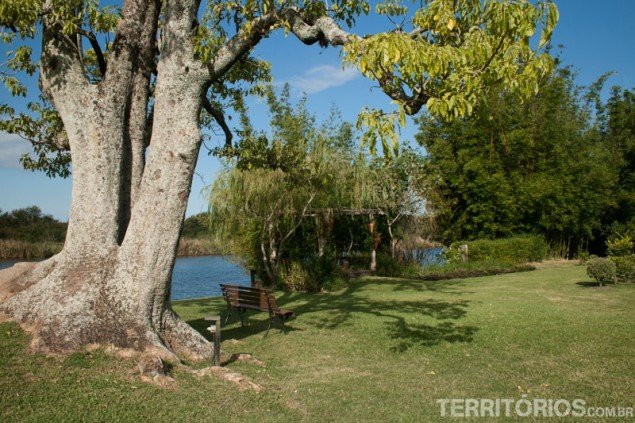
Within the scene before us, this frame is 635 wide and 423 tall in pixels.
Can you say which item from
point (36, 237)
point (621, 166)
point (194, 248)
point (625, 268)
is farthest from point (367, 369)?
point (36, 237)

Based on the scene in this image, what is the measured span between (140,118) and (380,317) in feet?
20.6

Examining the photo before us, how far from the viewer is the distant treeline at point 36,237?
105ft

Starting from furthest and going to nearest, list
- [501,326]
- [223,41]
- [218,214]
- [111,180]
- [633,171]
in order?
[633,171] < [218,214] < [501,326] < [223,41] < [111,180]

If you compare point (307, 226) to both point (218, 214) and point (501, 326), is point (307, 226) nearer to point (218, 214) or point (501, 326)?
point (218, 214)

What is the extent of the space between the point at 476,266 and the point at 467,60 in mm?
18051

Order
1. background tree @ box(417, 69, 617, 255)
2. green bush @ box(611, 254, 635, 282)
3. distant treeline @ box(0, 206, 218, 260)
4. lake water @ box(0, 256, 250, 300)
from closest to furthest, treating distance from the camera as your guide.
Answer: green bush @ box(611, 254, 635, 282) → lake water @ box(0, 256, 250, 300) → background tree @ box(417, 69, 617, 255) → distant treeline @ box(0, 206, 218, 260)

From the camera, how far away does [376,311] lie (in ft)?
38.6

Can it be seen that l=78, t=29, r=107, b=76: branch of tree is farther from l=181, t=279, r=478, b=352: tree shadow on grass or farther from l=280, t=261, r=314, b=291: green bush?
l=280, t=261, r=314, b=291: green bush

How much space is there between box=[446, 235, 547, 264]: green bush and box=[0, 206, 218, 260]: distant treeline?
707 inches

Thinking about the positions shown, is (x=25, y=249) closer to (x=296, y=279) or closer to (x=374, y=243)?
(x=374, y=243)

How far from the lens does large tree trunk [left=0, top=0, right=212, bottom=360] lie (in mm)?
6391

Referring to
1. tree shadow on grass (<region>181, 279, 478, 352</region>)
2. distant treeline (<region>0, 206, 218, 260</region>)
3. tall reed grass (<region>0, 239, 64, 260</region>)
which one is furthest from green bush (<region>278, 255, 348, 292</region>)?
tall reed grass (<region>0, 239, 64, 260</region>)

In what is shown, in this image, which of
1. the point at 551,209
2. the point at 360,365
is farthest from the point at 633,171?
the point at 360,365

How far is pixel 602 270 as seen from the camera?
48.0 feet
